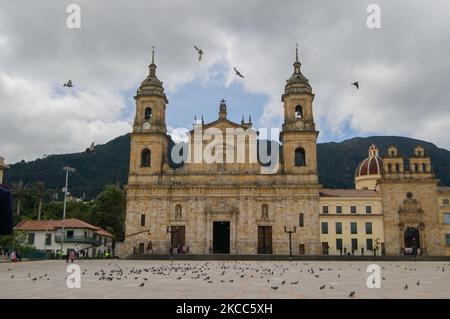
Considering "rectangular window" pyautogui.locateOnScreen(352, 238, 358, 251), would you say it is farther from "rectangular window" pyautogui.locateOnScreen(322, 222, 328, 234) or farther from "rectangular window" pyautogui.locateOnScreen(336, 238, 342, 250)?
"rectangular window" pyautogui.locateOnScreen(322, 222, 328, 234)

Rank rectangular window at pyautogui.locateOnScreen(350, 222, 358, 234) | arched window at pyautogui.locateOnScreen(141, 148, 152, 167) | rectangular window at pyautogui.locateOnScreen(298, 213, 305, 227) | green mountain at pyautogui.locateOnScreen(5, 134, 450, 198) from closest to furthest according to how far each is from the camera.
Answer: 1. rectangular window at pyautogui.locateOnScreen(298, 213, 305, 227)
2. rectangular window at pyautogui.locateOnScreen(350, 222, 358, 234)
3. arched window at pyautogui.locateOnScreen(141, 148, 152, 167)
4. green mountain at pyautogui.locateOnScreen(5, 134, 450, 198)

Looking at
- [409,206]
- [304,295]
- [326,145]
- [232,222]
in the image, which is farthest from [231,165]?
[326,145]

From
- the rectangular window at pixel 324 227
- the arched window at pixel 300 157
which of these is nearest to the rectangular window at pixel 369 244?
the rectangular window at pixel 324 227

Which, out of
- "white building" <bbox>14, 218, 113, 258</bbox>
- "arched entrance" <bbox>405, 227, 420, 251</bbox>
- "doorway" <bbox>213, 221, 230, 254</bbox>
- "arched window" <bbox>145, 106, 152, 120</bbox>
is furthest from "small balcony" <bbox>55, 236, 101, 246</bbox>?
"arched entrance" <bbox>405, 227, 420, 251</bbox>

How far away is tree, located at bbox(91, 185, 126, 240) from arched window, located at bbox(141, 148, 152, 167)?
22.3 meters

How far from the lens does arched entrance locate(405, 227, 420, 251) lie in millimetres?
53656

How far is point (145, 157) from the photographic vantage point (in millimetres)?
56688

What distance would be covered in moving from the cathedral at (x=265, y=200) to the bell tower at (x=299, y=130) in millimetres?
116

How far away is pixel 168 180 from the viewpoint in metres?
54.3

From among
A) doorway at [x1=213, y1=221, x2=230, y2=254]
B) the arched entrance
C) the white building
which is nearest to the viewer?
doorway at [x1=213, y1=221, x2=230, y2=254]

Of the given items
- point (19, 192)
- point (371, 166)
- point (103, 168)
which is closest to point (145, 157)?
point (19, 192)

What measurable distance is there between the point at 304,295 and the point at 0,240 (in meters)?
43.0

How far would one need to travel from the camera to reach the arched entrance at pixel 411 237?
53.7m

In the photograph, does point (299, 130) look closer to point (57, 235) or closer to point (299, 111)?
point (299, 111)
